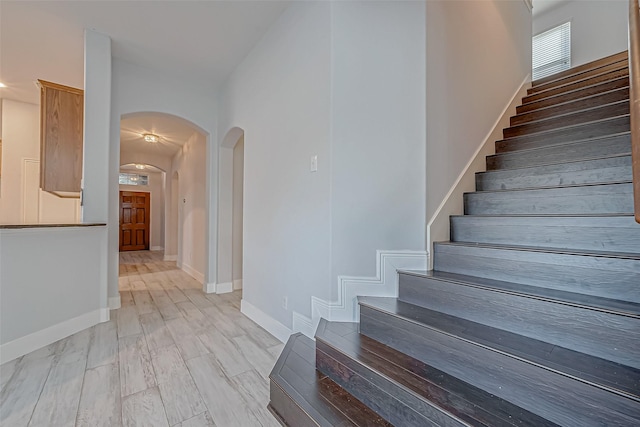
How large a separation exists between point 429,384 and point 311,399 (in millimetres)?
576

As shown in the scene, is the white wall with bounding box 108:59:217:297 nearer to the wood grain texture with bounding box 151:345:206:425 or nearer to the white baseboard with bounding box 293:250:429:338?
the wood grain texture with bounding box 151:345:206:425

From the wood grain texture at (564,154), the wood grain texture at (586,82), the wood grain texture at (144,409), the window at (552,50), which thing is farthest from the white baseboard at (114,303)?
the window at (552,50)

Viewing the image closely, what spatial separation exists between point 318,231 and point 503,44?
2.97 m

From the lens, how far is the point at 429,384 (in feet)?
4.01

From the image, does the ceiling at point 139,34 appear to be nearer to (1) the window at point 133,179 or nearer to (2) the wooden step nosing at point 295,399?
(2) the wooden step nosing at point 295,399

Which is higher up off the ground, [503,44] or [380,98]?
[503,44]

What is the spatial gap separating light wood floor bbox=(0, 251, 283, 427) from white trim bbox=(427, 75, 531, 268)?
1.51 m

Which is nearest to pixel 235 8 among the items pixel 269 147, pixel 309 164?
pixel 269 147

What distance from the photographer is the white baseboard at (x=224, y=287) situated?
13.1ft

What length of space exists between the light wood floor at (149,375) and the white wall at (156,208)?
6988 mm

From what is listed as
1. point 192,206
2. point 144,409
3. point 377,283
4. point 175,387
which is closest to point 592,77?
point 377,283

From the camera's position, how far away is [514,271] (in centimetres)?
157

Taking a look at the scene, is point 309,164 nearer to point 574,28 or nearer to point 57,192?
point 57,192

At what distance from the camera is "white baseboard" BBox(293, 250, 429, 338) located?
1.98m
